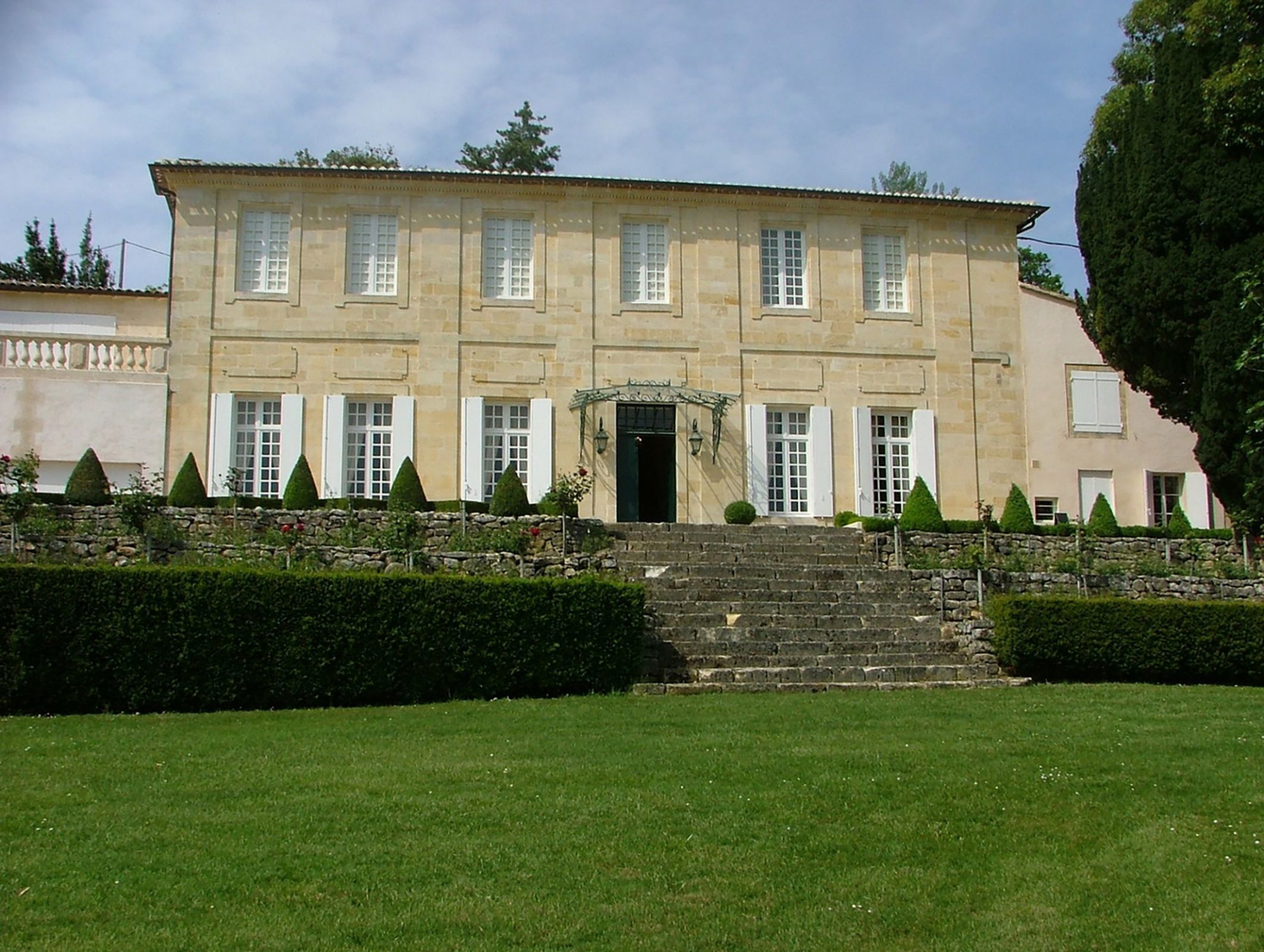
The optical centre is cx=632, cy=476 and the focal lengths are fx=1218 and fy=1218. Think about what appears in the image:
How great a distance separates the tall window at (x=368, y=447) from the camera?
21156 mm

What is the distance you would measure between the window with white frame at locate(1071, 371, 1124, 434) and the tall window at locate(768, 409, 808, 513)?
5514 mm

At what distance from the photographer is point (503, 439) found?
70.9 feet

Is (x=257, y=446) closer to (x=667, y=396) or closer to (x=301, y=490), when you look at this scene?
(x=301, y=490)

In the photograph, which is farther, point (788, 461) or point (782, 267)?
point (782, 267)

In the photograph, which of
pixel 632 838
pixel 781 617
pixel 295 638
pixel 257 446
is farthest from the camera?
pixel 257 446

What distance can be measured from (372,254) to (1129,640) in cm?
1422

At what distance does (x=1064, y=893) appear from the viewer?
19.7 feet

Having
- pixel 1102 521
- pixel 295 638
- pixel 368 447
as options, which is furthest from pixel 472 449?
pixel 1102 521

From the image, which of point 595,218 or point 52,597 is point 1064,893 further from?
point 595,218

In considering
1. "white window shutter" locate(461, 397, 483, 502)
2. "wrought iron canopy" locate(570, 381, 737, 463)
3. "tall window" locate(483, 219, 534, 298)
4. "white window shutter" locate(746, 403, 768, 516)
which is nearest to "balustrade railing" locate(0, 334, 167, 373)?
"white window shutter" locate(461, 397, 483, 502)

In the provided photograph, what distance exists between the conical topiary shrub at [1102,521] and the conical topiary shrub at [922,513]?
2.49m

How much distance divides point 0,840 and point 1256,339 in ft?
36.1

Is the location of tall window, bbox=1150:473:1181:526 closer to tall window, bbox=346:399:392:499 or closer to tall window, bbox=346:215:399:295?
tall window, bbox=346:399:392:499

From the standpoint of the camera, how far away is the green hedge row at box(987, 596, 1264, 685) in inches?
574
